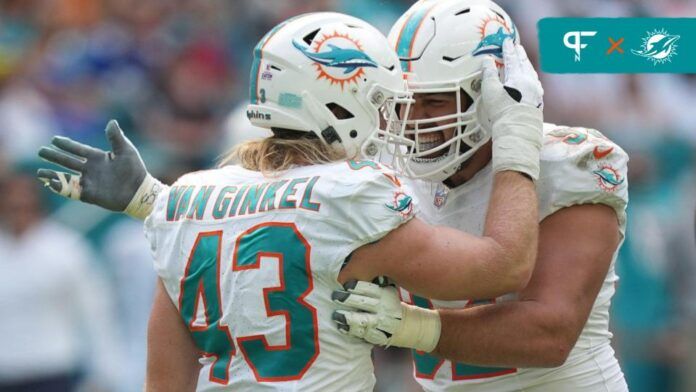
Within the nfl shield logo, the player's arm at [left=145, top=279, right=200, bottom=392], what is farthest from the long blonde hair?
the nfl shield logo

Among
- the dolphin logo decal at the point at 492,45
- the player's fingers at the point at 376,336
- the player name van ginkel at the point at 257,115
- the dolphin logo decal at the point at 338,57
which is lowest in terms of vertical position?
the player's fingers at the point at 376,336

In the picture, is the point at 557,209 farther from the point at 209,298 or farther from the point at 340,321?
the point at 209,298

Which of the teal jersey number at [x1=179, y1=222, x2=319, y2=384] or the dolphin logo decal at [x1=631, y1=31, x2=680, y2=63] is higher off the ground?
the teal jersey number at [x1=179, y1=222, x2=319, y2=384]

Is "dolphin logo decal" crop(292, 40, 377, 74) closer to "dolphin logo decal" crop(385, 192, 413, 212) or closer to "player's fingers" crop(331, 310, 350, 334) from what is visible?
"dolphin logo decal" crop(385, 192, 413, 212)

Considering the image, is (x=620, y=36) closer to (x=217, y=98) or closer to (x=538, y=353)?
(x=538, y=353)

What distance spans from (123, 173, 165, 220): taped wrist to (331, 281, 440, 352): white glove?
3.17 ft

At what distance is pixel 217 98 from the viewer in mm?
8211

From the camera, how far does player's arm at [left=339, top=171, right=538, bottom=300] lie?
3.29 m

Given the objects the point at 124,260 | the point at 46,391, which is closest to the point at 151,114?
the point at 124,260

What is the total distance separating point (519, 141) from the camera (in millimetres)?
3596

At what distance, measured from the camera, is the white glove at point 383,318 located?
331 centimetres

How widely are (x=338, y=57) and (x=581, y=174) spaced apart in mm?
836

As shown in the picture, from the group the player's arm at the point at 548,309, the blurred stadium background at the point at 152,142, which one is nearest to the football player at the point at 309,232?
the player's arm at the point at 548,309

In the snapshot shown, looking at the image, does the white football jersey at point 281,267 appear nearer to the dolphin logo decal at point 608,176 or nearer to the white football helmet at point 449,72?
the white football helmet at point 449,72
